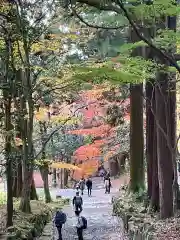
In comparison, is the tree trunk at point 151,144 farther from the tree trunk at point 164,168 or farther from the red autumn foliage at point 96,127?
the red autumn foliage at point 96,127

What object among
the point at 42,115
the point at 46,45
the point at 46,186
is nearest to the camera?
the point at 46,45

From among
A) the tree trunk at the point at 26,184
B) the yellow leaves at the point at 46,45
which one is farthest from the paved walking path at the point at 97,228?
the yellow leaves at the point at 46,45

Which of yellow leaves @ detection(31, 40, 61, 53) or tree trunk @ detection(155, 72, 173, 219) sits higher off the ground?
yellow leaves @ detection(31, 40, 61, 53)

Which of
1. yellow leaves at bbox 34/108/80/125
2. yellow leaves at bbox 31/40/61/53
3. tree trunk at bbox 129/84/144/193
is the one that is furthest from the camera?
yellow leaves at bbox 34/108/80/125

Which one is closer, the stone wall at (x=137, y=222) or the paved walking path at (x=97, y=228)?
the stone wall at (x=137, y=222)

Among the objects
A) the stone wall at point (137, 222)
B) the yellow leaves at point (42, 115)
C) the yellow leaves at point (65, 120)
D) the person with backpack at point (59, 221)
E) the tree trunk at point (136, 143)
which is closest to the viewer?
the stone wall at point (137, 222)

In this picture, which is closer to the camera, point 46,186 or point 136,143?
point 136,143

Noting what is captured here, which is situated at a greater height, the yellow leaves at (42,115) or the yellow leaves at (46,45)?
the yellow leaves at (46,45)

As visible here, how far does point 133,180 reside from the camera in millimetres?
19000

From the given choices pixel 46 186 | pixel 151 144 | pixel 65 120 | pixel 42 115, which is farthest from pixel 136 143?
pixel 46 186

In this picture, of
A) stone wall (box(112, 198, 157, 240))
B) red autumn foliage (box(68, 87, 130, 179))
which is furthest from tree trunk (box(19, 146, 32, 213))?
red autumn foliage (box(68, 87, 130, 179))

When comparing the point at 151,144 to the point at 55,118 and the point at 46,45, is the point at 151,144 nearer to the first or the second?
the point at 46,45

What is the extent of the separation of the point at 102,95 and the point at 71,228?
7.76 m

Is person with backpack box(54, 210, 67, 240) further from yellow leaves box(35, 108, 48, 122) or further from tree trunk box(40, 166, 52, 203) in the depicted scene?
tree trunk box(40, 166, 52, 203)
